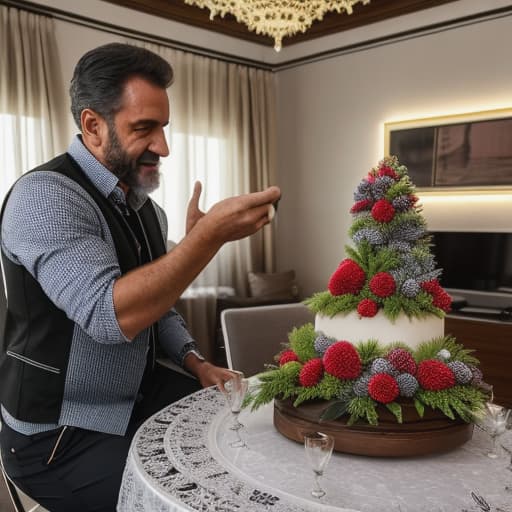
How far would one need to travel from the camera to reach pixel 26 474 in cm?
151

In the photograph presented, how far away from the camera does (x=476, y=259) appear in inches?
168

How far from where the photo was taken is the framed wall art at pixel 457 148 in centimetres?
421

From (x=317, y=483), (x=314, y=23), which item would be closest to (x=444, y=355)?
(x=317, y=483)

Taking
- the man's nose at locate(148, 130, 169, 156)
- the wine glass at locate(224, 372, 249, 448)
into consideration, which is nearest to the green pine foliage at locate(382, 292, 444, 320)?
the wine glass at locate(224, 372, 249, 448)

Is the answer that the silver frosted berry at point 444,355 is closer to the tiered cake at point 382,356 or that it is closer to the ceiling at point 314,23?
the tiered cake at point 382,356

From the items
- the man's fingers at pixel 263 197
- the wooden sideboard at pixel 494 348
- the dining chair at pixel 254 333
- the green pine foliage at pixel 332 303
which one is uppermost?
the man's fingers at pixel 263 197

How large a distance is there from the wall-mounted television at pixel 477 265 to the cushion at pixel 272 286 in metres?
1.37

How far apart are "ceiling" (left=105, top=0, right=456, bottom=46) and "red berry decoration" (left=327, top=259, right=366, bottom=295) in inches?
147

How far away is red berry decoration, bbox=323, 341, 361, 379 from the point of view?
1.28 metres

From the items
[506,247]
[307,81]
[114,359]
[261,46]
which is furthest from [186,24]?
[114,359]

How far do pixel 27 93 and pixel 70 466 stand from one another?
306cm

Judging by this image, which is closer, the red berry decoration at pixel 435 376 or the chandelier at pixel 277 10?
the red berry decoration at pixel 435 376

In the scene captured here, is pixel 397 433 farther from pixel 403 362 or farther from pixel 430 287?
pixel 430 287

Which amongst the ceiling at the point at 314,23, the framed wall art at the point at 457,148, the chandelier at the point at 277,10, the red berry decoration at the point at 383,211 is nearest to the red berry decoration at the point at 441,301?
the red berry decoration at the point at 383,211
